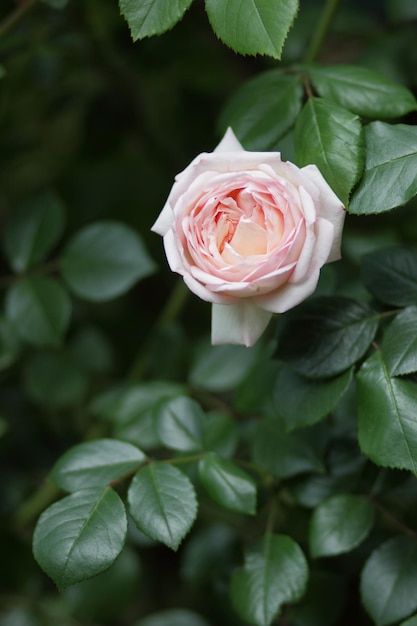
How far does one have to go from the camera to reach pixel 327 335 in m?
0.67

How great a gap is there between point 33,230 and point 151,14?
50 cm

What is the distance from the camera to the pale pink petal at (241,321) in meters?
0.60

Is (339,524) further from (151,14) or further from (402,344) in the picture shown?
(151,14)

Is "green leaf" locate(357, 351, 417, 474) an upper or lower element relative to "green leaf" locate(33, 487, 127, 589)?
lower

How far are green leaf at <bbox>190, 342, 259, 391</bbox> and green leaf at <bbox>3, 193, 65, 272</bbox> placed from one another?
0.85ft

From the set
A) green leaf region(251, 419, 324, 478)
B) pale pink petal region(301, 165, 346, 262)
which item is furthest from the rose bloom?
green leaf region(251, 419, 324, 478)

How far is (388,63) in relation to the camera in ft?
3.67

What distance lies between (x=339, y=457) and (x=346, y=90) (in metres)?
0.36

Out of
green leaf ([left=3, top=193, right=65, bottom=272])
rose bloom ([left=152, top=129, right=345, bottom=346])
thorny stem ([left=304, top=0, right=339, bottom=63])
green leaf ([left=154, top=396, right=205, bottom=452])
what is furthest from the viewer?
green leaf ([left=3, top=193, right=65, bottom=272])

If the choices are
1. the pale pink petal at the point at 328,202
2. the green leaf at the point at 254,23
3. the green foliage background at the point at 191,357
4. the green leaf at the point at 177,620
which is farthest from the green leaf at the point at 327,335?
the green leaf at the point at 177,620

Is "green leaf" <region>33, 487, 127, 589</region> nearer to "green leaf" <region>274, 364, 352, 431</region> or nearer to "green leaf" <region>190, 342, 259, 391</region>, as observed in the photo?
"green leaf" <region>274, 364, 352, 431</region>

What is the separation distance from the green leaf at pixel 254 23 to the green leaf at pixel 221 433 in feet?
1.30

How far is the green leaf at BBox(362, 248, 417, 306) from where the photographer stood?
68 cm

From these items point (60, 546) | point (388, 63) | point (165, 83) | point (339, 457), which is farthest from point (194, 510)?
point (165, 83)
